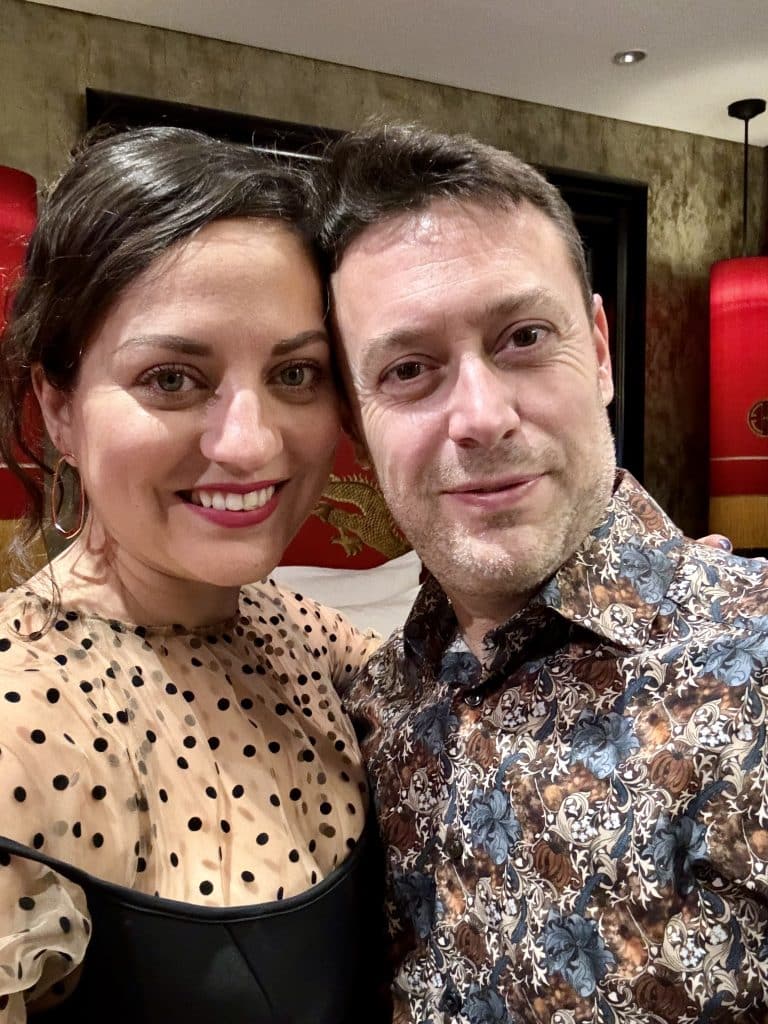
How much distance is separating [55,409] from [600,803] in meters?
0.73

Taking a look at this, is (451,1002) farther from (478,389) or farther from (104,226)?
(104,226)

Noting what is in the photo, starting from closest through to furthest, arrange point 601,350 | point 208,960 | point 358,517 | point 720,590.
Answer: point 208,960 < point 720,590 < point 601,350 < point 358,517

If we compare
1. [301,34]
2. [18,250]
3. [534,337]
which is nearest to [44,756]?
[534,337]

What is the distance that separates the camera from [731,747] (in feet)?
2.83

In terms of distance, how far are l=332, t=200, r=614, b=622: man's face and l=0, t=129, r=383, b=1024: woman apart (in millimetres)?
78

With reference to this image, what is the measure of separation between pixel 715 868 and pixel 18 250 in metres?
2.18

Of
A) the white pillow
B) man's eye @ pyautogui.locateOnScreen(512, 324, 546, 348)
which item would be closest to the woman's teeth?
man's eye @ pyautogui.locateOnScreen(512, 324, 546, 348)

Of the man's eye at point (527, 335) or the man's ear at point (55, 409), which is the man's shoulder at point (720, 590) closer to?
the man's eye at point (527, 335)

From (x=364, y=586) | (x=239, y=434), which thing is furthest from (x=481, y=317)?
(x=364, y=586)

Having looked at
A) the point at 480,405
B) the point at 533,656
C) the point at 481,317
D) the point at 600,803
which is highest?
the point at 481,317

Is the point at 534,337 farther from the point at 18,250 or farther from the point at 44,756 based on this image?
the point at 18,250

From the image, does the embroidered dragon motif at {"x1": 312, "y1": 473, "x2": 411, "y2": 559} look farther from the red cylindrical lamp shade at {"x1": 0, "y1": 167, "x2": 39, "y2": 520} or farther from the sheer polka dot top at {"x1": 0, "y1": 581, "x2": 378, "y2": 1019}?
the sheer polka dot top at {"x1": 0, "y1": 581, "x2": 378, "y2": 1019}

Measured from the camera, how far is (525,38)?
3338 millimetres

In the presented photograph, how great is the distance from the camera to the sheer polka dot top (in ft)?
2.69
